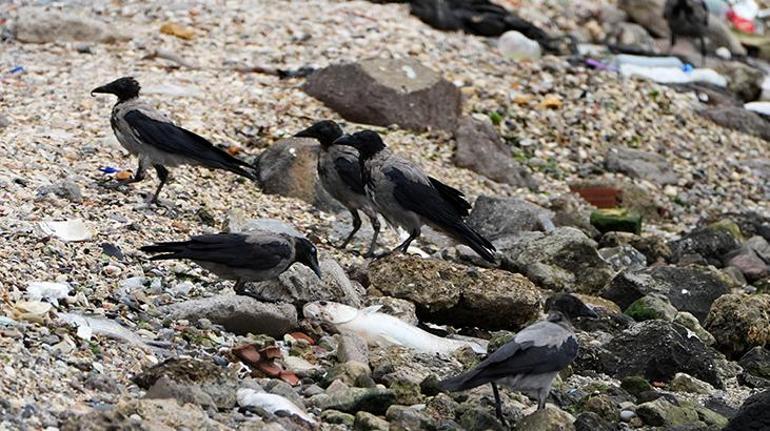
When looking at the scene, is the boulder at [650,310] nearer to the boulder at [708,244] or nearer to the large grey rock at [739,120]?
the boulder at [708,244]

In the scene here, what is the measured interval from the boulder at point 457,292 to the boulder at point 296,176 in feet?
7.19

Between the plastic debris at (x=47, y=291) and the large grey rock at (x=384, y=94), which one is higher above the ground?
the plastic debris at (x=47, y=291)

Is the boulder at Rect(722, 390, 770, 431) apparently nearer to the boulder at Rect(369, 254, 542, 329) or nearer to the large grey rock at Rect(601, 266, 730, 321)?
the boulder at Rect(369, 254, 542, 329)

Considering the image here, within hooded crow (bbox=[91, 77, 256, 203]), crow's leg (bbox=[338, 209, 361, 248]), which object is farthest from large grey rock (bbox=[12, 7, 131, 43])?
crow's leg (bbox=[338, 209, 361, 248])

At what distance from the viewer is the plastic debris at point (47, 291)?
7.86m

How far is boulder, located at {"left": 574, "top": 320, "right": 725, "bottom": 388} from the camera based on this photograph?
898 cm

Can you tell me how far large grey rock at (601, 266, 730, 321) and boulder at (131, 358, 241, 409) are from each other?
4567mm

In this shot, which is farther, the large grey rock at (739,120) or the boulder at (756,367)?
the large grey rock at (739,120)

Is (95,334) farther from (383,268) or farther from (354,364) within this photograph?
(383,268)

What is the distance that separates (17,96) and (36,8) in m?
3.01

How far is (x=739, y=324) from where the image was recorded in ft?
33.6

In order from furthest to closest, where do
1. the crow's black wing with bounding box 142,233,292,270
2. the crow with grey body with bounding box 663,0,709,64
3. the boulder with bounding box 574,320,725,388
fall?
the crow with grey body with bounding box 663,0,709,64
the boulder with bounding box 574,320,725,388
the crow's black wing with bounding box 142,233,292,270

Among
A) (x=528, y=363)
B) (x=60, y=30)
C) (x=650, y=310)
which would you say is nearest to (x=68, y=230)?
(x=528, y=363)

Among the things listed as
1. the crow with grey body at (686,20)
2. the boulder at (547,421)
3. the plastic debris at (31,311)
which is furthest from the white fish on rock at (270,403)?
the crow with grey body at (686,20)
